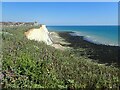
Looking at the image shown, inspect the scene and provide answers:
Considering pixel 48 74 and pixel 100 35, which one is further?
pixel 100 35

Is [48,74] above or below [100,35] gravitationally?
above

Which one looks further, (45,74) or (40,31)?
(40,31)

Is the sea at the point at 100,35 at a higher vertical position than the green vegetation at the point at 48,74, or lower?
lower

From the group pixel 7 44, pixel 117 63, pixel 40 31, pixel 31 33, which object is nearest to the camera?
pixel 7 44

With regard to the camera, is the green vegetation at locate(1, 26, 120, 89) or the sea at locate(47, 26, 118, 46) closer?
the green vegetation at locate(1, 26, 120, 89)

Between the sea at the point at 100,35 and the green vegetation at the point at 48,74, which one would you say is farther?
the sea at the point at 100,35

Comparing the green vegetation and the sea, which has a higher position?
the green vegetation

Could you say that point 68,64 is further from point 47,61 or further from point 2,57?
point 2,57

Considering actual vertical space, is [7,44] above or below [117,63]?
above

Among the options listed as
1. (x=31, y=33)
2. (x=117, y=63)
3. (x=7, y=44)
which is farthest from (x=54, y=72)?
(x=31, y=33)

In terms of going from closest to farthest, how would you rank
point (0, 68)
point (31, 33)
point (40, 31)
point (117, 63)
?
1. point (0, 68)
2. point (117, 63)
3. point (31, 33)
4. point (40, 31)
